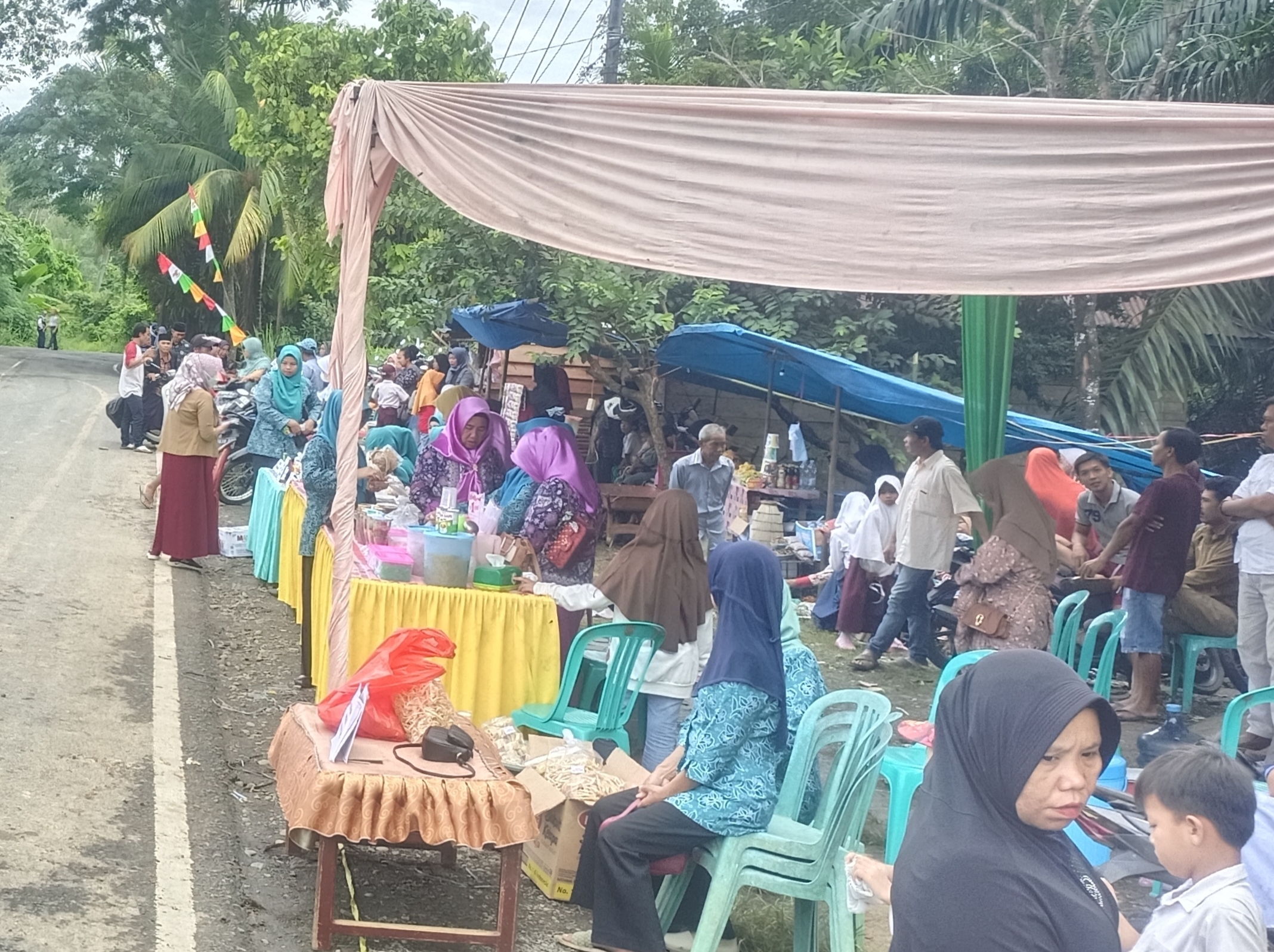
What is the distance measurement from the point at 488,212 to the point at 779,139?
110 cm

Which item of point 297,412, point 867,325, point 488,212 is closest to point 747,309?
point 867,325

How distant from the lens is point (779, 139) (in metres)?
4.32

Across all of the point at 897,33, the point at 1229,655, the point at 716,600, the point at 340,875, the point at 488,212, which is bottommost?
the point at 340,875

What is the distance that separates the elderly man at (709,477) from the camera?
36.0 feet

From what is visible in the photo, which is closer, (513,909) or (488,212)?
(513,909)

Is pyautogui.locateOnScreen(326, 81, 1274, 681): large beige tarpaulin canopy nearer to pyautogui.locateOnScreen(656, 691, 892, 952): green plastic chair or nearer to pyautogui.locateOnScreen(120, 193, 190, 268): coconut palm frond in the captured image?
pyautogui.locateOnScreen(656, 691, 892, 952): green plastic chair

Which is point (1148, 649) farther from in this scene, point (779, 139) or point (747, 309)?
point (747, 309)

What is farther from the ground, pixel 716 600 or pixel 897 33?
pixel 897 33

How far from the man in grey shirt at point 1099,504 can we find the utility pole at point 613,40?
737 cm

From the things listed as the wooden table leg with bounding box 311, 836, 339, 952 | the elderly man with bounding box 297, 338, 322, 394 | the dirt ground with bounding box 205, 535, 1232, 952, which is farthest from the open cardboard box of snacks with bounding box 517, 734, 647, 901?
the elderly man with bounding box 297, 338, 322, 394

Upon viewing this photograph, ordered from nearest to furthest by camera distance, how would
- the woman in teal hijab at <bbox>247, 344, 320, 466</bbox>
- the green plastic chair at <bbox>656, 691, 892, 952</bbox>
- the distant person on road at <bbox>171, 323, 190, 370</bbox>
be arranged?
the green plastic chair at <bbox>656, 691, 892, 952</bbox>
the woman in teal hijab at <bbox>247, 344, 320, 466</bbox>
the distant person on road at <bbox>171, 323, 190, 370</bbox>

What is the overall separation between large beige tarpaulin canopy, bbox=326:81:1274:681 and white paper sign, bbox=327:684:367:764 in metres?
1.75

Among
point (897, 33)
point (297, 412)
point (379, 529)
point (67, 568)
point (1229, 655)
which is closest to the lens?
point (379, 529)

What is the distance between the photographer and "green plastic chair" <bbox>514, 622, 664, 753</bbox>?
5.83 m
